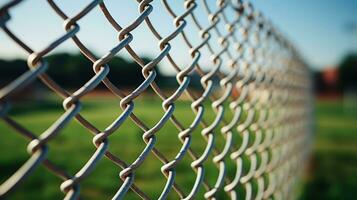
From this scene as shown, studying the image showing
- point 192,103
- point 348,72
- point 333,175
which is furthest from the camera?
point 348,72

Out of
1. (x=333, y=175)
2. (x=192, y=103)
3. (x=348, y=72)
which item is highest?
(x=192, y=103)

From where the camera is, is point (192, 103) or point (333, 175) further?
point (333, 175)

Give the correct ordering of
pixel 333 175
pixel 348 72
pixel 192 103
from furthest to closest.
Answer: pixel 348 72 → pixel 333 175 → pixel 192 103

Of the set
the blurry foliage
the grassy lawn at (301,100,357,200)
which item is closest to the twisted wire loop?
the grassy lawn at (301,100,357,200)

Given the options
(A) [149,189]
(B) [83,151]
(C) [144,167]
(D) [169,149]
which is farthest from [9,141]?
(A) [149,189]

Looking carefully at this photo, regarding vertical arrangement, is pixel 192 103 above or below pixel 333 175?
above

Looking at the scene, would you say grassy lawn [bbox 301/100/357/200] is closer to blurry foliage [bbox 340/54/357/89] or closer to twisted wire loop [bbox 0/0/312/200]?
→ twisted wire loop [bbox 0/0/312/200]

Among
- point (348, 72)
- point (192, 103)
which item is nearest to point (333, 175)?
point (192, 103)

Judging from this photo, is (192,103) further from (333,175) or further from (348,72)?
(348,72)

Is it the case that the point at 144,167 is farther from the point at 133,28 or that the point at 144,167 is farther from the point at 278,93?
the point at 133,28

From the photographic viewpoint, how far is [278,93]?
2670mm

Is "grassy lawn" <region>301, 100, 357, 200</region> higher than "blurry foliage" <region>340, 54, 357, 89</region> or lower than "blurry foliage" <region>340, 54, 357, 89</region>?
higher

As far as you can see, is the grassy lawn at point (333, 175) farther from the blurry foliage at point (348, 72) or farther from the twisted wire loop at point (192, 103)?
the blurry foliage at point (348, 72)

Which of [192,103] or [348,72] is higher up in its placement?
[192,103]
